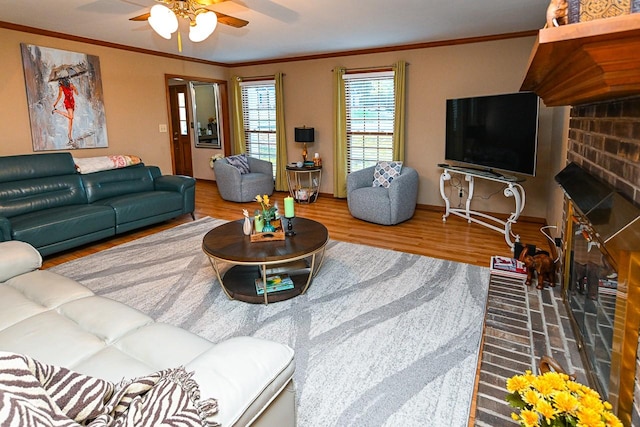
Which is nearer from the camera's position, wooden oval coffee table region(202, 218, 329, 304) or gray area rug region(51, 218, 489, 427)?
gray area rug region(51, 218, 489, 427)

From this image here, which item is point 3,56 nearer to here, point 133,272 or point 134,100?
point 134,100

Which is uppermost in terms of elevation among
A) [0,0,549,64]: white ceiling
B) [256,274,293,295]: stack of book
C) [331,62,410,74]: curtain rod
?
[0,0,549,64]: white ceiling

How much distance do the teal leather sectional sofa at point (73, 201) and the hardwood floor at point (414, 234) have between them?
0.19m

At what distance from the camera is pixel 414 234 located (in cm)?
468

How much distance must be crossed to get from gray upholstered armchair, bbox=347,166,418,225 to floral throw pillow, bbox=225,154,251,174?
88.3 inches

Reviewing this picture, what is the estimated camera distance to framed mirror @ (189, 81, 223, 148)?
27.4 ft

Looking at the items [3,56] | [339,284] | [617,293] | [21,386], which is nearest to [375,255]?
[339,284]

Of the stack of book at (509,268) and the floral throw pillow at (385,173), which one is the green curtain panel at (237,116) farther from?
the stack of book at (509,268)

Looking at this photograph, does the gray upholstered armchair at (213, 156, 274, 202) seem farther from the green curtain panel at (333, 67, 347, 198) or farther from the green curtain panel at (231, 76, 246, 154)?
the green curtain panel at (333, 67, 347, 198)

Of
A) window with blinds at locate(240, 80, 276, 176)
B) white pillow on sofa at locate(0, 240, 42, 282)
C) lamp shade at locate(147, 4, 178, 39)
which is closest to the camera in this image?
white pillow on sofa at locate(0, 240, 42, 282)

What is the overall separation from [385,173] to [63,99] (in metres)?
4.24

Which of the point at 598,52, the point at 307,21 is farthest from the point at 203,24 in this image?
the point at 598,52

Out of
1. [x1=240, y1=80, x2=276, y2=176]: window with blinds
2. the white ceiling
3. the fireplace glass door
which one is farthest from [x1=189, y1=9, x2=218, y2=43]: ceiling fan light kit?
[x1=240, y1=80, x2=276, y2=176]: window with blinds

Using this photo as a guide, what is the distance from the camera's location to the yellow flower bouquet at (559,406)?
88 cm
